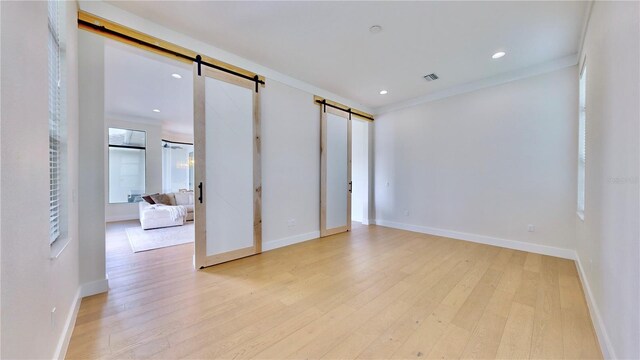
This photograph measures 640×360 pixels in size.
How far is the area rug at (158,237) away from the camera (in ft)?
13.1

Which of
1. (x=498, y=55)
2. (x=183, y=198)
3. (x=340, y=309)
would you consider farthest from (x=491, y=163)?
(x=183, y=198)

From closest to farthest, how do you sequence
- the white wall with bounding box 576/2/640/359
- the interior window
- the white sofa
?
the white wall with bounding box 576/2/640/359 < the white sofa < the interior window

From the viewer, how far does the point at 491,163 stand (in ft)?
Result: 13.2

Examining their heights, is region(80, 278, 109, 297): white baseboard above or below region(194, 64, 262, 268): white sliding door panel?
below

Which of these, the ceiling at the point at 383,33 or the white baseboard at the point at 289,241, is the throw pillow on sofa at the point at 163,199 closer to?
the white baseboard at the point at 289,241

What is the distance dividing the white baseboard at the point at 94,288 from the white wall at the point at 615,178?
12.7 feet

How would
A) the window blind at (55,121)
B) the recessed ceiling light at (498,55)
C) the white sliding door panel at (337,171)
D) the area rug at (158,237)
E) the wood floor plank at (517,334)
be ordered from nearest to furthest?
the wood floor plank at (517,334) → the window blind at (55,121) → the recessed ceiling light at (498,55) → the area rug at (158,237) → the white sliding door panel at (337,171)

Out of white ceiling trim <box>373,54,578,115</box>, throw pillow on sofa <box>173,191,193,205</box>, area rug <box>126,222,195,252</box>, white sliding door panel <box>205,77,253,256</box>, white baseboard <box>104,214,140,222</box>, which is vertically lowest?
area rug <box>126,222,195,252</box>

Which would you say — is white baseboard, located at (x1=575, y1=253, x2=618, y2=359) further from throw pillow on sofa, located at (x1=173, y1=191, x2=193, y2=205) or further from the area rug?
throw pillow on sofa, located at (x1=173, y1=191, x2=193, y2=205)

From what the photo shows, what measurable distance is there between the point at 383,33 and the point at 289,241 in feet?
10.9

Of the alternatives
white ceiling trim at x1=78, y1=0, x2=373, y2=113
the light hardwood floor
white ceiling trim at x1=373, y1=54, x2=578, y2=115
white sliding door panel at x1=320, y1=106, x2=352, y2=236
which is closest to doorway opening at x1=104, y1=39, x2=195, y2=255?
white ceiling trim at x1=78, y1=0, x2=373, y2=113

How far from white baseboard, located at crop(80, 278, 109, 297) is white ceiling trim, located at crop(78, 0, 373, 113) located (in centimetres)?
268

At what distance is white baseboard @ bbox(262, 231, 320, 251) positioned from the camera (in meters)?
3.73

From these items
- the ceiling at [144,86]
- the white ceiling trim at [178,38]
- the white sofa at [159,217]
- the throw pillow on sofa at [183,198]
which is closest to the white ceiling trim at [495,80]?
the white ceiling trim at [178,38]
